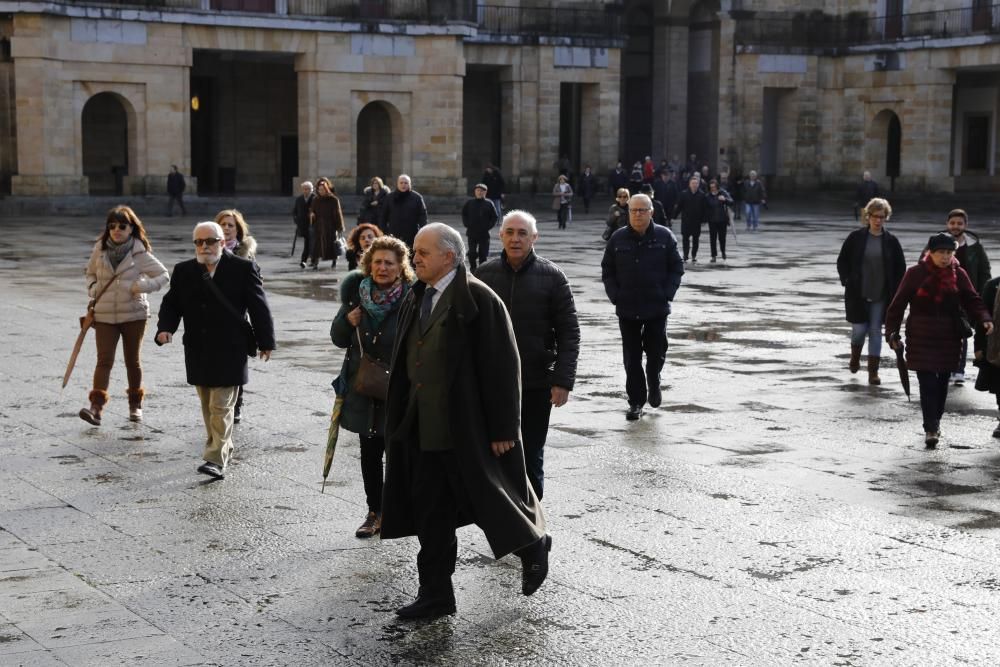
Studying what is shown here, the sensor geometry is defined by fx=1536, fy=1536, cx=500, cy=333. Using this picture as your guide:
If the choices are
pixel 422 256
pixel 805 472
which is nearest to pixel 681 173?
pixel 805 472

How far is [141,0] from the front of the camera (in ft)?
135

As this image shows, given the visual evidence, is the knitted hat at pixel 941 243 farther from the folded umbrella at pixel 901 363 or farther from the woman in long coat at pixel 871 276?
the woman in long coat at pixel 871 276

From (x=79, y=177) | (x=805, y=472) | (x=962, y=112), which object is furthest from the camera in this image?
(x=962, y=112)

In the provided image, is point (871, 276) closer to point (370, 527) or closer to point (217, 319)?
point (217, 319)

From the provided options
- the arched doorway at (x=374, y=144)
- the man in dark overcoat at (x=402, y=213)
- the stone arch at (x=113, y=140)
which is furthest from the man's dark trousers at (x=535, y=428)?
the arched doorway at (x=374, y=144)

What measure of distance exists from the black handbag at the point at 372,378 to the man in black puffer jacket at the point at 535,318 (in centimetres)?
77

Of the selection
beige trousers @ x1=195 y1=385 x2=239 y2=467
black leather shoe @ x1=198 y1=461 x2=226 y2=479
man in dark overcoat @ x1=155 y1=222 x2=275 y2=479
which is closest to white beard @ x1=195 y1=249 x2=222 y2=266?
man in dark overcoat @ x1=155 y1=222 x2=275 y2=479

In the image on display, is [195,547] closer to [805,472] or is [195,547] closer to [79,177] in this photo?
[805,472]

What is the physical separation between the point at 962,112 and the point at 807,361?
4267 centimetres

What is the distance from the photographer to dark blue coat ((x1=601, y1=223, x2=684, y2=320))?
11969 millimetres

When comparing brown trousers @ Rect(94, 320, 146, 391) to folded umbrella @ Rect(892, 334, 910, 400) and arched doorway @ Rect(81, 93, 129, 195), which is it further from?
arched doorway @ Rect(81, 93, 129, 195)

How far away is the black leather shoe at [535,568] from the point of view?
6.86m

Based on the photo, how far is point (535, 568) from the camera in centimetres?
687

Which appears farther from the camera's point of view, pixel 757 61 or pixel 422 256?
pixel 757 61
